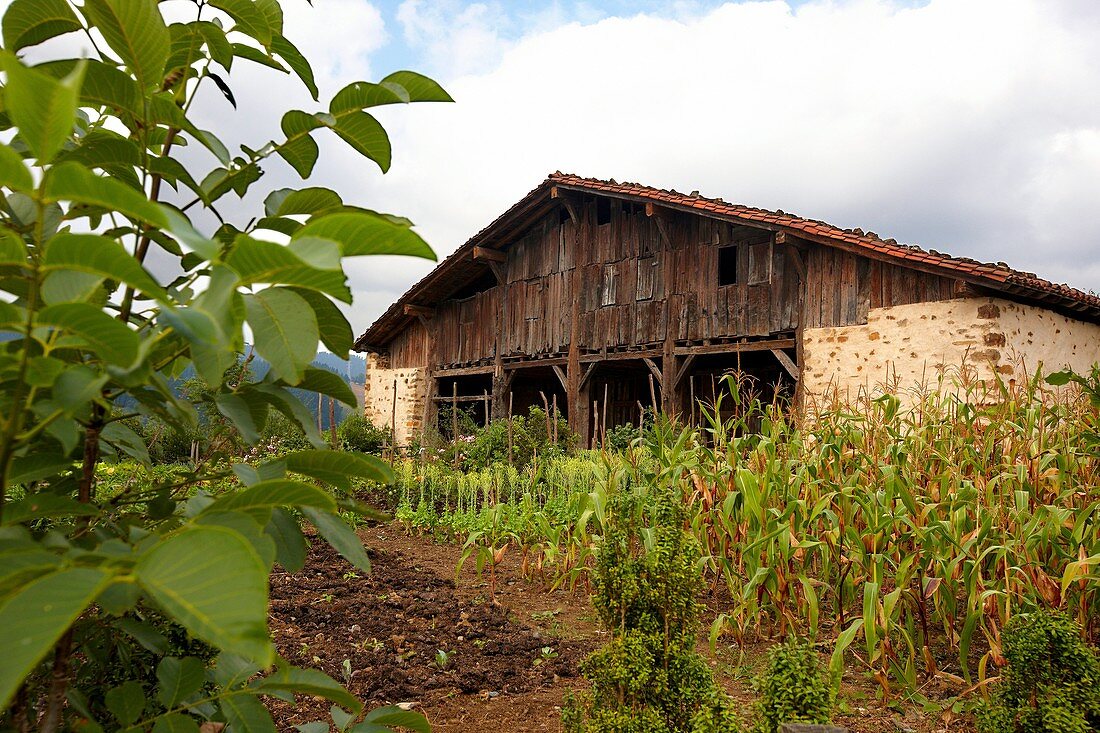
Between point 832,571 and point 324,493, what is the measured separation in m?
3.85

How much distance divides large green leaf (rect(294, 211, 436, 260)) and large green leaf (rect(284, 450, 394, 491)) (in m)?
0.37

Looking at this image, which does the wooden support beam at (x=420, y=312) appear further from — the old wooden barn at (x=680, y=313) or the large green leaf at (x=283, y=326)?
the large green leaf at (x=283, y=326)

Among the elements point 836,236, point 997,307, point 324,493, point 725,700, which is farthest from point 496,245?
point 324,493

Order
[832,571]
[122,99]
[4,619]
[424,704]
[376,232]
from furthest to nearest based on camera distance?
[832,571]
[424,704]
[122,99]
[376,232]
[4,619]

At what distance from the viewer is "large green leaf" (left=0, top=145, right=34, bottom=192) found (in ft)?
1.74

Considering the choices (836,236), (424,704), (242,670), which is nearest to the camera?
(242,670)

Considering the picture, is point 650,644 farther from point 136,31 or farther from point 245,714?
point 136,31

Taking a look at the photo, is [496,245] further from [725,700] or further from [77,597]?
[77,597]

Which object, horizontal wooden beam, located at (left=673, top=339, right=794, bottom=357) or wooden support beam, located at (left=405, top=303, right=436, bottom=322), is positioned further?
wooden support beam, located at (left=405, top=303, right=436, bottom=322)

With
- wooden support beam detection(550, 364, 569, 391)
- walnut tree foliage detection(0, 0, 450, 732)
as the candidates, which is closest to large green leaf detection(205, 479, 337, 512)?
walnut tree foliage detection(0, 0, 450, 732)

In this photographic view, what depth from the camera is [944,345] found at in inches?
323

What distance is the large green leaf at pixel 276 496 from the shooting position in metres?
0.72

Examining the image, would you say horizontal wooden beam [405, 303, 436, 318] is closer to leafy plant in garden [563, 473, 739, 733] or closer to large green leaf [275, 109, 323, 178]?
leafy plant in garden [563, 473, 739, 733]

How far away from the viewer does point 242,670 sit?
109cm
